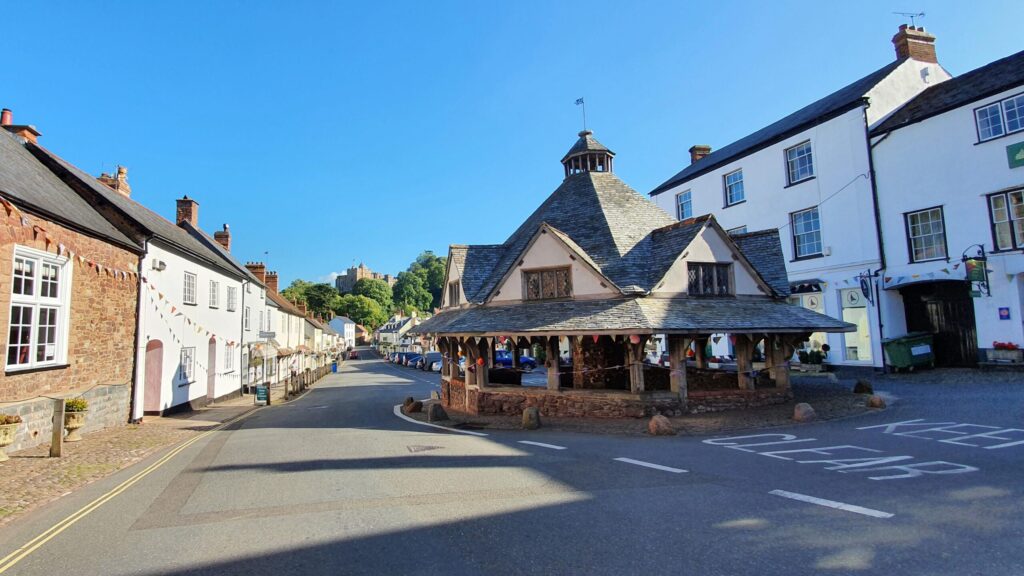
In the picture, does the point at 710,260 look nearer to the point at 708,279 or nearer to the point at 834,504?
the point at 708,279

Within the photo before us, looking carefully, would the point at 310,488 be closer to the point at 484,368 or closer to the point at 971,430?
the point at 484,368

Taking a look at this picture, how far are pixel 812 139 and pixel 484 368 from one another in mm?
18138

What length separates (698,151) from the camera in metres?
33.9

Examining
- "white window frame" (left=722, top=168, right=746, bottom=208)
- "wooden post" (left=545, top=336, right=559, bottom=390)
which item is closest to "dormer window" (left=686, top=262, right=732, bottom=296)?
"wooden post" (left=545, top=336, right=559, bottom=390)

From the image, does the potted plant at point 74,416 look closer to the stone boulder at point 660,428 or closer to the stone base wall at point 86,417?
the stone base wall at point 86,417

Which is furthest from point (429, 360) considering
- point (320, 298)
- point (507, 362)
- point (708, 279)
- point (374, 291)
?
point (374, 291)

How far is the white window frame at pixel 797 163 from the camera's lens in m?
22.9

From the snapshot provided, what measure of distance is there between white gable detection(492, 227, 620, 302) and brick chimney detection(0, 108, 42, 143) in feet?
53.2

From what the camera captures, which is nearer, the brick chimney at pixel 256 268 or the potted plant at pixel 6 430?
the potted plant at pixel 6 430

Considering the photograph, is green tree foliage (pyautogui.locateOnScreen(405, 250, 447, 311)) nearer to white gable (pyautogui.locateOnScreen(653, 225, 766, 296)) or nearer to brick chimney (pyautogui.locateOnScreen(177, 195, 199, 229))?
brick chimney (pyautogui.locateOnScreen(177, 195, 199, 229))

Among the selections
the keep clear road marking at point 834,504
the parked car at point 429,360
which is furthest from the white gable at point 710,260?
the parked car at point 429,360

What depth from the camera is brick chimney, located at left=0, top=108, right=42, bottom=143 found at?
16688 millimetres

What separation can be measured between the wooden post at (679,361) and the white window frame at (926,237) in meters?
11.9

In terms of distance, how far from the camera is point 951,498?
612cm
